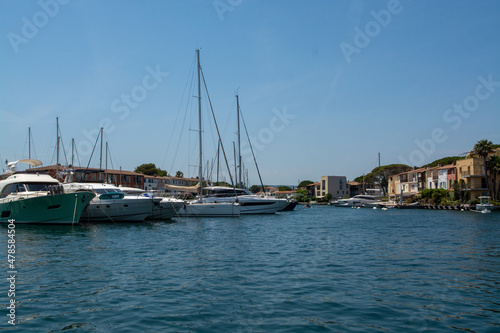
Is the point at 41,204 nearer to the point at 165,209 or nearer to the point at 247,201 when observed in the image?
the point at 165,209

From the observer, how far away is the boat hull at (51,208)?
3319 cm

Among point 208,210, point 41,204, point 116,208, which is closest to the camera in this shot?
point 41,204

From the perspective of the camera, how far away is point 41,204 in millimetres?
33156

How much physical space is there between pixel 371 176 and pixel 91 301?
146658 mm

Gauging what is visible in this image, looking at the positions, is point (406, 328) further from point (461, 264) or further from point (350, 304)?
point (461, 264)

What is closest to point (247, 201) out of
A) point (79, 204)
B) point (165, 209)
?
point (165, 209)

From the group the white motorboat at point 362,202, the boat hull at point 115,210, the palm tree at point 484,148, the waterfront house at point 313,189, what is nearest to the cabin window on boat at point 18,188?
the boat hull at point 115,210

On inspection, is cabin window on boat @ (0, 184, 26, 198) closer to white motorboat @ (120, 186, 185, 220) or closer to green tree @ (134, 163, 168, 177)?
white motorboat @ (120, 186, 185, 220)

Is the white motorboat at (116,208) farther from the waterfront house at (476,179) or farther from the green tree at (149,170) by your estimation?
the green tree at (149,170)

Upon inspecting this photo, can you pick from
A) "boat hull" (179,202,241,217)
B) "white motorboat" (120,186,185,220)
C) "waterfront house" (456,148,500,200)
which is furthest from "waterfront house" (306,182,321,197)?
"white motorboat" (120,186,185,220)

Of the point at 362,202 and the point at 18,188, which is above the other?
the point at 18,188

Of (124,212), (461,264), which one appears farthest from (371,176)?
(461,264)

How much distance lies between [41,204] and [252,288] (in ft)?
87.4

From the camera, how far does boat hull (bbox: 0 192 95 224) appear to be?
33188 millimetres
